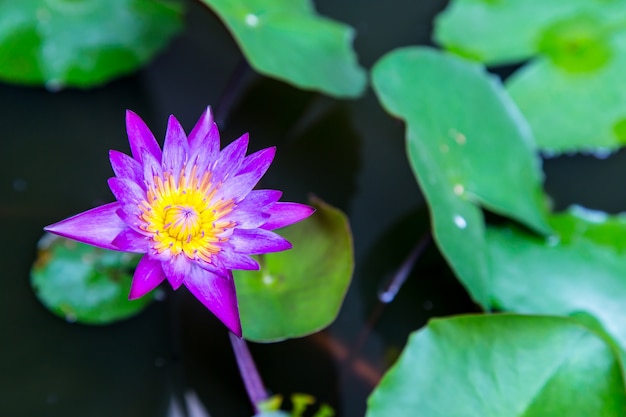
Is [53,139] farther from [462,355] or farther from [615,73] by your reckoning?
[615,73]

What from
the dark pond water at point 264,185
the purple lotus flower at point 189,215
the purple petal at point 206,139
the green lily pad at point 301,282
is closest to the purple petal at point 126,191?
the purple lotus flower at point 189,215

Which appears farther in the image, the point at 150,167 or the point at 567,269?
the point at 567,269

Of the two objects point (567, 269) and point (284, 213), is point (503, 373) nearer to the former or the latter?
point (567, 269)

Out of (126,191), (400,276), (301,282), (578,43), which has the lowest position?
(400,276)

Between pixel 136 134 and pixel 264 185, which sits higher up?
pixel 136 134

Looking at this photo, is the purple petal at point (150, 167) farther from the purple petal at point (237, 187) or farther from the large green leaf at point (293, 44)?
the large green leaf at point (293, 44)

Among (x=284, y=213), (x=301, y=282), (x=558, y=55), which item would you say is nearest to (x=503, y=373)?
(x=301, y=282)

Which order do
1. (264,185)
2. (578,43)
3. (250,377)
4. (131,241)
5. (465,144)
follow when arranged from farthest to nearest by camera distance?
(578,43)
(264,185)
(465,144)
(250,377)
(131,241)
